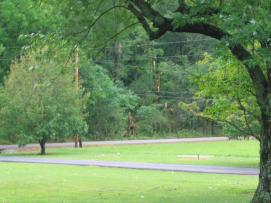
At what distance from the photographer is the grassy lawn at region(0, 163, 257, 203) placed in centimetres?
1505

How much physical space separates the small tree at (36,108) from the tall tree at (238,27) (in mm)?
30210

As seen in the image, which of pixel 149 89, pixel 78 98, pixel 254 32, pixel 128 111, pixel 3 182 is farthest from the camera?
pixel 149 89

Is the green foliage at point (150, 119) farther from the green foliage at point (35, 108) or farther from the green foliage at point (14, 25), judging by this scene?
the green foliage at point (35, 108)

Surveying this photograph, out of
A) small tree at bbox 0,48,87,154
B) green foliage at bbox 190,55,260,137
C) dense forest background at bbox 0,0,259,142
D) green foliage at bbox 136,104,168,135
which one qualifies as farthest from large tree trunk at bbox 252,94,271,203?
green foliage at bbox 136,104,168,135

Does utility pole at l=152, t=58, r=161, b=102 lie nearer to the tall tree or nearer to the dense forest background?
the dense forest background

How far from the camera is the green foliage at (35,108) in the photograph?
4278cm

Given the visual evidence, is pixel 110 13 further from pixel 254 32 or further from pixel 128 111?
pixel 128 111

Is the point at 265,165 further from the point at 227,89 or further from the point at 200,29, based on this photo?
the point at 227,89

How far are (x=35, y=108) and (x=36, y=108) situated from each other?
0.27 ft

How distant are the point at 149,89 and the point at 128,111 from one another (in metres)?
6.66

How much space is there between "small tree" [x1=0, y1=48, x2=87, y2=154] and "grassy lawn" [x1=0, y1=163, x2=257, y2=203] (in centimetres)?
1899

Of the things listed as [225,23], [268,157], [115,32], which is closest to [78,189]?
[115,32]

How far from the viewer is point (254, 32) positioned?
314 inches

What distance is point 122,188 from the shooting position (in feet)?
59.2
